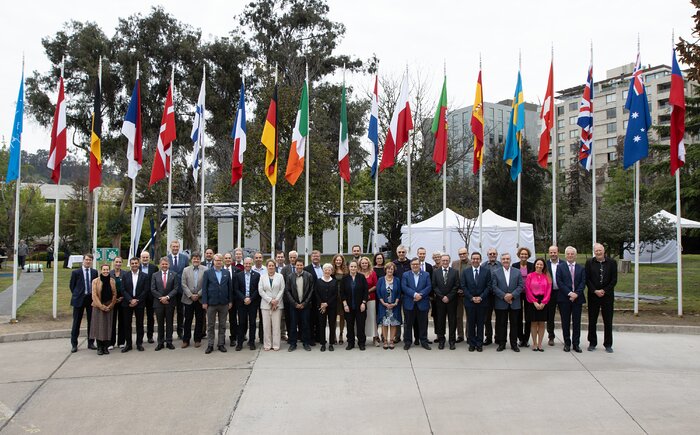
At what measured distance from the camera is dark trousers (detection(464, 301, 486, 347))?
987 centimetres

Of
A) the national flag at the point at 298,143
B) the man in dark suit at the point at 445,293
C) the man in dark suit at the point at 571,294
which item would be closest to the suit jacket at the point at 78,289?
the national flag at the point at 298,143

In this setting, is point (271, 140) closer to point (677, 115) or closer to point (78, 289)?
point (78, 289)

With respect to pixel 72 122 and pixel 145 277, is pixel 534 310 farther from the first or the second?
pixel 72 122

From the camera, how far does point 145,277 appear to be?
1024cm

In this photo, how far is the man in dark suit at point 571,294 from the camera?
9719 mm

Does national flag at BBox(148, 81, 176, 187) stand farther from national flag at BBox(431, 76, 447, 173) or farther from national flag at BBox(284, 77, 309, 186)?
national flag at BBox(431, 76, 447, 173)

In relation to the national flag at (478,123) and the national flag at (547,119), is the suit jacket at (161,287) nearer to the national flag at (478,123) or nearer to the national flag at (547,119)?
the national flag at (478,123)

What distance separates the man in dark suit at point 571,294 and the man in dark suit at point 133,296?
7605 millimetres

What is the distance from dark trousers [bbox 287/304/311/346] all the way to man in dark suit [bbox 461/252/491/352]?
2.91 metres

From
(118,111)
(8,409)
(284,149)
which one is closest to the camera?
(8,409)

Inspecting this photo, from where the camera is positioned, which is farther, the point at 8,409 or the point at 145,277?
the point at 145,277

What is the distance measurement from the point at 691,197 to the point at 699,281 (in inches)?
170

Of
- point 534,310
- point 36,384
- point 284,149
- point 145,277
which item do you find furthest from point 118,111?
point 534,310

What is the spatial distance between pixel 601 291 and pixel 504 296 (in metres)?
1.71
